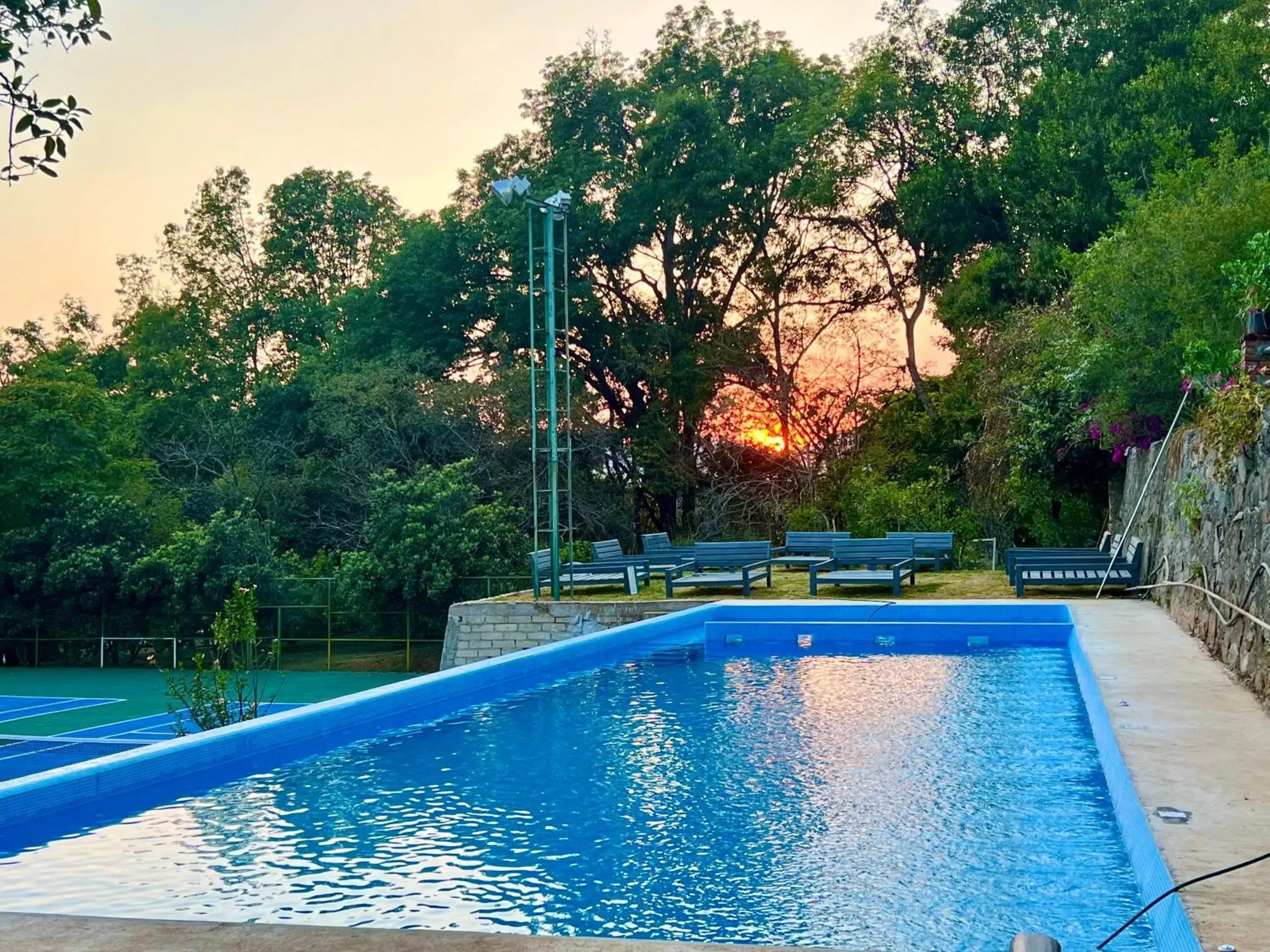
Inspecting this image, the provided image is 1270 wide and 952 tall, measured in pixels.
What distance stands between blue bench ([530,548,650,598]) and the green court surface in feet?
9.64

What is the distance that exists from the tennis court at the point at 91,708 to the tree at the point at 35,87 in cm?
1048

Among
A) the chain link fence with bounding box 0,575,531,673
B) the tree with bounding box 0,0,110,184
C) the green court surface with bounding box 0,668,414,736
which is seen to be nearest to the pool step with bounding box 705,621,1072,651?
the green court surface with bounding box 0,668,414,736

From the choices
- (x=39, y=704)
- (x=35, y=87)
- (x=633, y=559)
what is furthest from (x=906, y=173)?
(x=35, y=87)

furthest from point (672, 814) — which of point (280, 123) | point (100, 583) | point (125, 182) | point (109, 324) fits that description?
point (109, 324)

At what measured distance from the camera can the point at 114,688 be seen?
2255 centimetres

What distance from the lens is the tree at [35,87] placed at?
309cm

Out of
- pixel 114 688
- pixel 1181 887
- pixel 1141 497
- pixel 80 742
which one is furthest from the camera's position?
pixel 114 688

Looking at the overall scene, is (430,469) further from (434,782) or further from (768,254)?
(434,782)

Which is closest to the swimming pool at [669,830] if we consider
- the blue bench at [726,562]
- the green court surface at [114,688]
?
the blue bench at [726,562]

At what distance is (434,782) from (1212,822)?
13.6 feet

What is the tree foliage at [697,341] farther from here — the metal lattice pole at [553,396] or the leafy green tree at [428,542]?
the metal lattice pole at [553,396]

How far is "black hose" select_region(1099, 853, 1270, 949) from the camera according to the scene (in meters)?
4.02

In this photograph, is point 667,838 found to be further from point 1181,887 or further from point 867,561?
point 867,561

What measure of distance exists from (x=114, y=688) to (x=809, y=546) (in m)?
12.9
